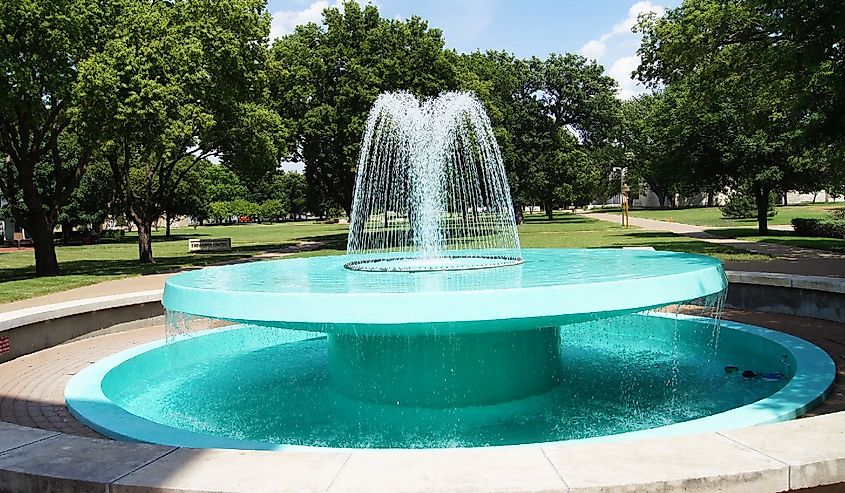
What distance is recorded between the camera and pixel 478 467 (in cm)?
318

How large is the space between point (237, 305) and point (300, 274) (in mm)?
3084

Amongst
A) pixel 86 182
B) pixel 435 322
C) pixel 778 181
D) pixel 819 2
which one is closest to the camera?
pixel 435 322

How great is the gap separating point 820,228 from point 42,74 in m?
31.6

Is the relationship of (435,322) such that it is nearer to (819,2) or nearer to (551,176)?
(819,2)

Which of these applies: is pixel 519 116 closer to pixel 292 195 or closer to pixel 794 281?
pixel 794 281

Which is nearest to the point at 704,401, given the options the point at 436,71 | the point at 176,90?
the point at 176,90

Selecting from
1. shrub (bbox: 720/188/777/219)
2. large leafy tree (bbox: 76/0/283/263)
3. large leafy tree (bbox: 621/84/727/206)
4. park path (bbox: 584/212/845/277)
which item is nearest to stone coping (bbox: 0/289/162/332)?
large leafy tree (bbox: 76/0/283/263)

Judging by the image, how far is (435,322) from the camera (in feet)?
20.0

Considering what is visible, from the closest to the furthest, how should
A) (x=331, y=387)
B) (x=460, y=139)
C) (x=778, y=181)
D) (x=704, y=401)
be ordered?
(x=704, y=401) → (x=331, y=387) → (x=778, y=181) → (x=460, y=139)

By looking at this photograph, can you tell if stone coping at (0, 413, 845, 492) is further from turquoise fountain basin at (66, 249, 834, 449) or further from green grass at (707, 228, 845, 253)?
green grass at (707, 228, 845, 253)

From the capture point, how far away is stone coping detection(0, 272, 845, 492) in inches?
117

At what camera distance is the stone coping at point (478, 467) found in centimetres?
298

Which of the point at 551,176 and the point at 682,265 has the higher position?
the point at 551,176

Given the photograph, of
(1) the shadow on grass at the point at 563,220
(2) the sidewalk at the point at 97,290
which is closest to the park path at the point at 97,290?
(2) the sidewalk at the point at 97,290
